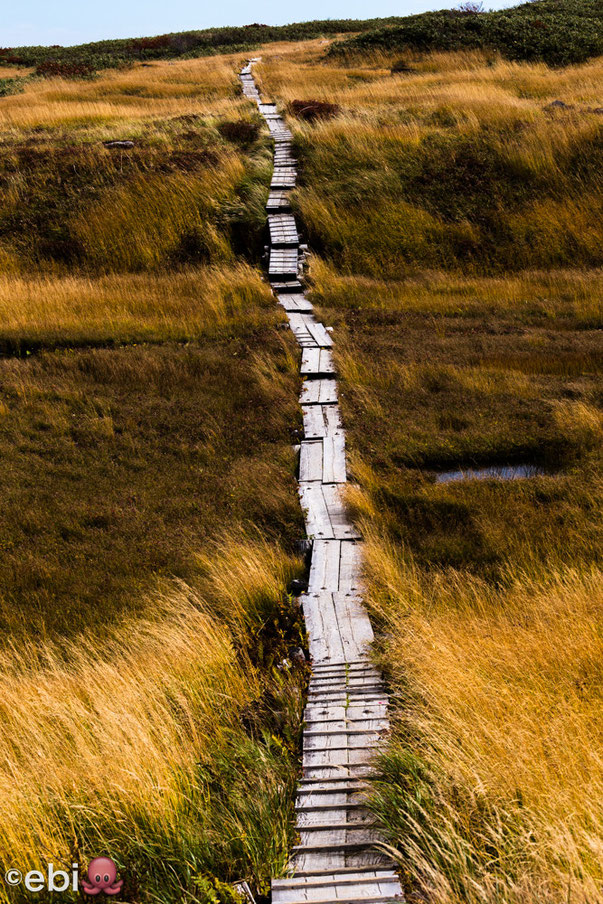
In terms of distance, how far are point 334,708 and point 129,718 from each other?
150 cm

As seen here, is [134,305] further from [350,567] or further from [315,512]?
[350,567]

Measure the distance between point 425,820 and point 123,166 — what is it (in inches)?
785

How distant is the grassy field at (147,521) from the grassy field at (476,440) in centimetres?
100

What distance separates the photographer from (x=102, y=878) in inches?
166

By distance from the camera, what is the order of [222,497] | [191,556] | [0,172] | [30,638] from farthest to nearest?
1. [0,172]
2. [222,497]
3. [191,556]
4. [30,638]

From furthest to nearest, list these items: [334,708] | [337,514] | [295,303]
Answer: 1. [295,303]
2. [337,514]
3. [334,708]

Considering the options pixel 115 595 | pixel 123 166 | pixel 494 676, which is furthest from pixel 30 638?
pixel 123 166

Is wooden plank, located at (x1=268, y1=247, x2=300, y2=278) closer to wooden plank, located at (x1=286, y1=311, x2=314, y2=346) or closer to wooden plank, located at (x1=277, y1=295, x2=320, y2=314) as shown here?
wooden plank, located at (x1=277, y1=295, x2=320, y2=314)

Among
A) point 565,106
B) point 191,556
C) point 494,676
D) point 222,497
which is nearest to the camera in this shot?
point 494,676

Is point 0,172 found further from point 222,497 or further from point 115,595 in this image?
point 115,595

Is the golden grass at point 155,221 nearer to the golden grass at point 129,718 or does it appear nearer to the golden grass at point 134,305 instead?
the golden grass at point 134,305

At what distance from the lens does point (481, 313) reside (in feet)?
50.7

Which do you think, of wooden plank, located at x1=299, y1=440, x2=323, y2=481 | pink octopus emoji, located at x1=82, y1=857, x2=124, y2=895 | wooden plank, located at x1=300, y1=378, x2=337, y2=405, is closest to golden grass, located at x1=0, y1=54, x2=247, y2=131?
wooden plank, located at x1=300, y1=378, x2=337, y2=405

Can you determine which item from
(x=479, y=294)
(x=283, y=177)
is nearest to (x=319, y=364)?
(x=479, y=294)
